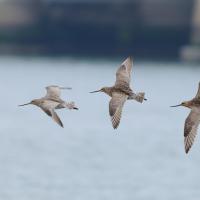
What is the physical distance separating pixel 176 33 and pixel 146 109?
4320 centimetres

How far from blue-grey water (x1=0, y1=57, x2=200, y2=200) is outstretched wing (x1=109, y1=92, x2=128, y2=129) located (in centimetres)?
1133

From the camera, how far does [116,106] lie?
2158cm

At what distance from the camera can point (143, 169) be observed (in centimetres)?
4138

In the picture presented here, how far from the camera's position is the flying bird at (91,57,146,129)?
21.3 metres

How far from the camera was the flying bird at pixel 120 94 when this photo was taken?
69.8 feet

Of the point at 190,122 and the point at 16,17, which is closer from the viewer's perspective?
the point at 190,122

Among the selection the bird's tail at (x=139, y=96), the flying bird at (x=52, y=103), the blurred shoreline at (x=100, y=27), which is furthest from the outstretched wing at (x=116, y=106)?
the blurred shoreline at (x=100, y=27)

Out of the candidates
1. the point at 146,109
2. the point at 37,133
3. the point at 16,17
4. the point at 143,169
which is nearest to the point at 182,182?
the point at 143,169

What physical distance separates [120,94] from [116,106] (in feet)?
1.84

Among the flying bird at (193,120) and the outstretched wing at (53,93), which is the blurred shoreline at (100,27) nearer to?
the outstretched wing at (53,93)

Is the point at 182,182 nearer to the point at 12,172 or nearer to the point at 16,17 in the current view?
the point at 12,172

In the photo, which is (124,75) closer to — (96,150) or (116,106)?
(116,106)

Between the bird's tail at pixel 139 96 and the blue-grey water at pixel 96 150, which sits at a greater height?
the bird's tail at pixel 139 96

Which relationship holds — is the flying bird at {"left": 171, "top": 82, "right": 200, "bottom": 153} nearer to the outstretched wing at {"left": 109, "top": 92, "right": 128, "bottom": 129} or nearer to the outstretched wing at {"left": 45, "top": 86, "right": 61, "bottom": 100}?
the outstretched wing at {"left": 109, "top": 92, "right": 128, "bottom": 129}
